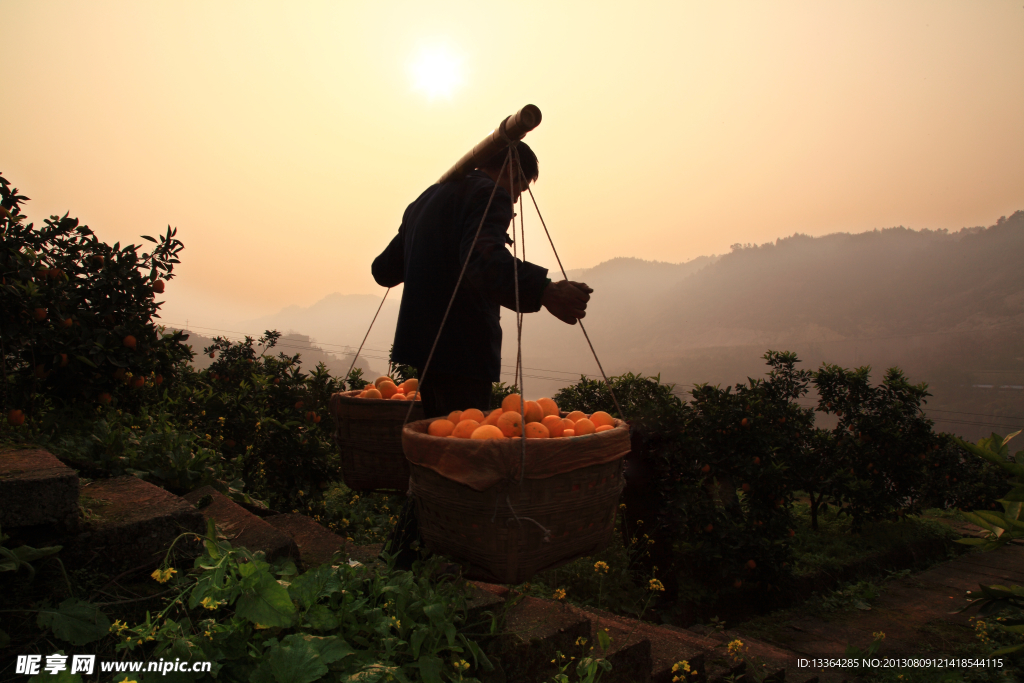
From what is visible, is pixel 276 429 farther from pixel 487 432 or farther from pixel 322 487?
pixel 487 432

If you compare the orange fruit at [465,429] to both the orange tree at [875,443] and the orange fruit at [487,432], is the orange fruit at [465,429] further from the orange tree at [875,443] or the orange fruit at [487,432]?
the orange tree at [875,443]

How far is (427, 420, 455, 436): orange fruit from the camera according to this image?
5.78ft

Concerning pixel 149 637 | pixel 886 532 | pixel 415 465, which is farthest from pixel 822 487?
pixel 149 637

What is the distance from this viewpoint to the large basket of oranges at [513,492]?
58.9 inches

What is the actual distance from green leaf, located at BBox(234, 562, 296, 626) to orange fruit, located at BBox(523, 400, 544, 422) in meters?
0.86

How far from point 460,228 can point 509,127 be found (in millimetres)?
498

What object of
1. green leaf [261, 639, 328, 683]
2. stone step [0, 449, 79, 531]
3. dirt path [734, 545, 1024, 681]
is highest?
stone step [0, 449, 79, 531]

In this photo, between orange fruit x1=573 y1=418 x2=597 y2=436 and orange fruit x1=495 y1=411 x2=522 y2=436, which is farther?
orange fruit x1=573 y1=418 x2=597 y2=436

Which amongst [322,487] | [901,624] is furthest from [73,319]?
[901,624]

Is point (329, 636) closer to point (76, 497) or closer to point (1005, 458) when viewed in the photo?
point (76, 497)

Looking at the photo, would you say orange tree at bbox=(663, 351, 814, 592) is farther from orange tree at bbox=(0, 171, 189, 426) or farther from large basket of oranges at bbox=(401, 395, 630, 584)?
orange tree at bbox=(0, 171, 189, 426)

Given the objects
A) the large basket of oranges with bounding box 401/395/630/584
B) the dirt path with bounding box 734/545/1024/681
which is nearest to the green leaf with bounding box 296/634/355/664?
the large basket of oranges with bounding box 401/395/630/584

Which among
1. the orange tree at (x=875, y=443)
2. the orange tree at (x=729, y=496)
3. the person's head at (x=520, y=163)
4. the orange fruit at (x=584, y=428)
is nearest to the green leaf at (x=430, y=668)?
the orange fruit at (x=584, y=428)

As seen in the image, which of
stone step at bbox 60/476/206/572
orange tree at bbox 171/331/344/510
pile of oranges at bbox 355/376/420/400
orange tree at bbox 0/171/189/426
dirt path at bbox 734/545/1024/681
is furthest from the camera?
orange tree at bbox 171/331/344/510
